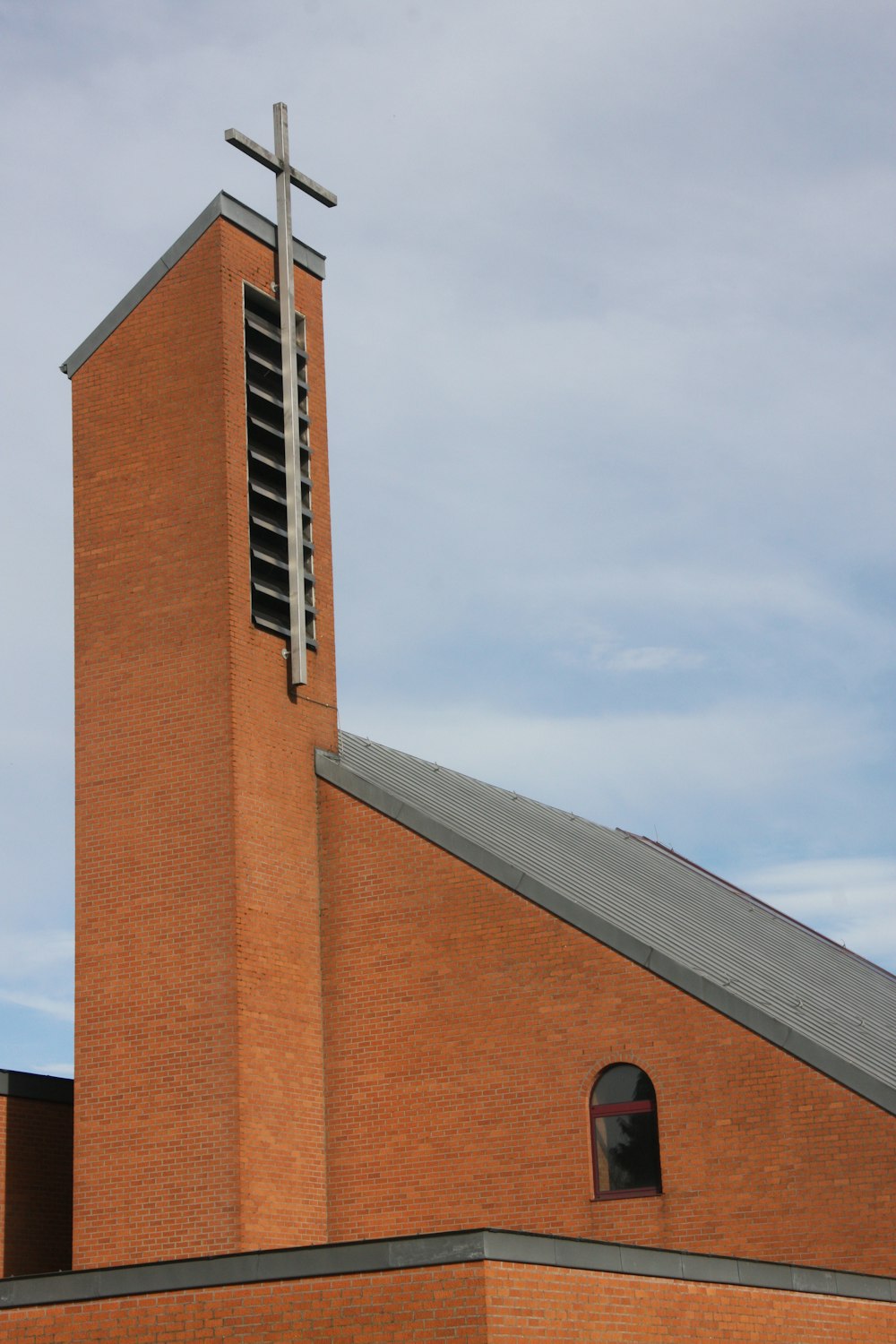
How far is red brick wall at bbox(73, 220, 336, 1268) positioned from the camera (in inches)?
789

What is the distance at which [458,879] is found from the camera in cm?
2120

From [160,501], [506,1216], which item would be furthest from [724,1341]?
[160,501]

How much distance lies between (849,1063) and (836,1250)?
1.86m

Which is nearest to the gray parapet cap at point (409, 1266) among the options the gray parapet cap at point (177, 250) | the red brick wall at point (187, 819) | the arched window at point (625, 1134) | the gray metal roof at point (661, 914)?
the gray metal roof at point (661, 914)

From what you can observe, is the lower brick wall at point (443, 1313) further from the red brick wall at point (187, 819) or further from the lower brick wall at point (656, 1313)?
the red brick wall at point (187, 819)

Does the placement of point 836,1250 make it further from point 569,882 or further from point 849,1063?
point 569,882

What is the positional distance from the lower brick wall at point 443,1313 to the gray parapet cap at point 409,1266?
64 mm

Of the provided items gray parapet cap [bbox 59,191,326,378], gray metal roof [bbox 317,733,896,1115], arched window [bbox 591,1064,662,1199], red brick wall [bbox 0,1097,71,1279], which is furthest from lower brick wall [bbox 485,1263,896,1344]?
gray parapet cap [bbox 59,191,326,378]

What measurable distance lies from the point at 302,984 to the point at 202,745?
315cm

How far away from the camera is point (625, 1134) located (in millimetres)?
19406

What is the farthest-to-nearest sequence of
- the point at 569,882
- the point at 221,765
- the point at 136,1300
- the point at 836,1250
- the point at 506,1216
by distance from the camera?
the point at 569,882
the point at 221,765
the point at 506,1216
the point at 836,1250
the point at 136,1300

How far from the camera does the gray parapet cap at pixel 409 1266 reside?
13148 millimetres

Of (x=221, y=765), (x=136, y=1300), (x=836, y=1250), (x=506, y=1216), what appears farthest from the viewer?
(x=221, y=765)

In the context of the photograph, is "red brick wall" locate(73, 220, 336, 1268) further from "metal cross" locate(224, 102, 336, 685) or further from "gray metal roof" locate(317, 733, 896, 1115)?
"gray metal roof" locate(317, 733, 896, 1115)
